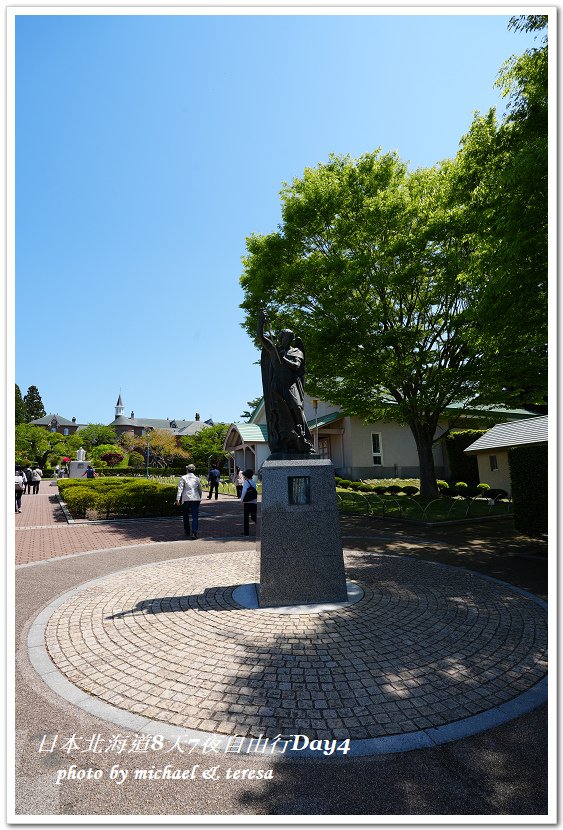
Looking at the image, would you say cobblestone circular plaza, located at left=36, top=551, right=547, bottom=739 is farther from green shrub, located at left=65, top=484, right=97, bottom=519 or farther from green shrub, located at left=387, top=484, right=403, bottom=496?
green shrub, located at left=387, top=484, right=403, bottom=496

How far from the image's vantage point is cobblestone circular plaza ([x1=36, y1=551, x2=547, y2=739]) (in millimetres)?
3258

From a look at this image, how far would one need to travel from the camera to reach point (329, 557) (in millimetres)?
5777

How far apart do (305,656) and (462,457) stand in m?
26.2

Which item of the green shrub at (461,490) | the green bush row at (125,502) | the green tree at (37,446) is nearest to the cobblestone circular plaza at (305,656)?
the green bush row at (125,502)

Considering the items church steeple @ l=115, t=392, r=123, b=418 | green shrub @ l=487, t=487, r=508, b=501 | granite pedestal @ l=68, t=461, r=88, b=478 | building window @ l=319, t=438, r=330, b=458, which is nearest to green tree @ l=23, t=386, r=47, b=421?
church steeple @ l=115, t=392, r=123, b=418

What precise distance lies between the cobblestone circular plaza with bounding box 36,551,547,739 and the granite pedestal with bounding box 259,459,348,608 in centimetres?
38

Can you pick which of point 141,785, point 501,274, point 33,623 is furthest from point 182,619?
point 501,274

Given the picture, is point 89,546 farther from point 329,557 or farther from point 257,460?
point 257,460

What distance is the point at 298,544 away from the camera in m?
5.72

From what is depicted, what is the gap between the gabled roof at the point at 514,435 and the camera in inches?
714

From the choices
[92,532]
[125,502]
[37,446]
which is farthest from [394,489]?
[37,446]

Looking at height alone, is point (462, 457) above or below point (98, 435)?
below

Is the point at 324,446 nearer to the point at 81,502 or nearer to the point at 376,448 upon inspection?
the point at 376,448

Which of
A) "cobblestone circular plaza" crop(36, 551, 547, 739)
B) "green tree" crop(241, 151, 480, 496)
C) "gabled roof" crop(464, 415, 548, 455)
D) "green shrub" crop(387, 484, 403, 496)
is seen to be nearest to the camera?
"cobblestone circular plaza" crop(36, 551, 547, 739)
